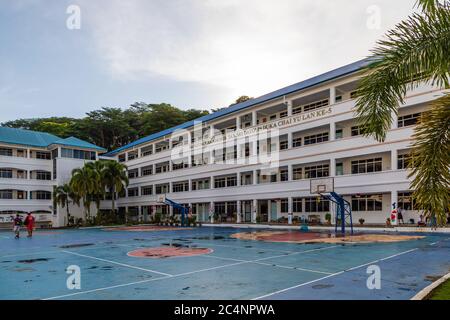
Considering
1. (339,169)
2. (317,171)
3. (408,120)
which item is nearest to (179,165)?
(317,171)

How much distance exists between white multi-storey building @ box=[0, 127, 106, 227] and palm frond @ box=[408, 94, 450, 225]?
57.5 metres

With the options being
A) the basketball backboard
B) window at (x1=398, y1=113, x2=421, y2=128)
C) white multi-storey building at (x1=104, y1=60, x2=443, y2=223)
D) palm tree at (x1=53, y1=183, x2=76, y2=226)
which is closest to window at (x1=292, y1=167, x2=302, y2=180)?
white multi-storey building at (x1=104, y1=60, x2=443, y2=223)

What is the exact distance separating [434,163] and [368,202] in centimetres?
2980

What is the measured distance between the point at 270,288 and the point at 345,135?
30355 millimetres

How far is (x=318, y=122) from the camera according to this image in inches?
1538

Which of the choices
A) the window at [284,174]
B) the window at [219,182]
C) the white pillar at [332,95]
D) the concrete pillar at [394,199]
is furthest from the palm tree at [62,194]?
the concrete pillar at [394,199]

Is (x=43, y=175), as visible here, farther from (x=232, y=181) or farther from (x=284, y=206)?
(x=284, y=206)

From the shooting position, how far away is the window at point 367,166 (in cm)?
3562

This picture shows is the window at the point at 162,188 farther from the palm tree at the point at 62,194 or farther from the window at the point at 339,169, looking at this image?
the window at the point at 339,169

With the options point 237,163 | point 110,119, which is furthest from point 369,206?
point 110,119

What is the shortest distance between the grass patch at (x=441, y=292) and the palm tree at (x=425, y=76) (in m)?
2.06

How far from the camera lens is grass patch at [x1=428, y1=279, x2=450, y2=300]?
8897mm

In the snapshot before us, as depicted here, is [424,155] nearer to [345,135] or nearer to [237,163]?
[345,135]

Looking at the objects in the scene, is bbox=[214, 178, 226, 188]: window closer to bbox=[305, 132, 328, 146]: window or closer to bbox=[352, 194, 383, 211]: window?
bbox=[305, 132, 328, 146]: window
